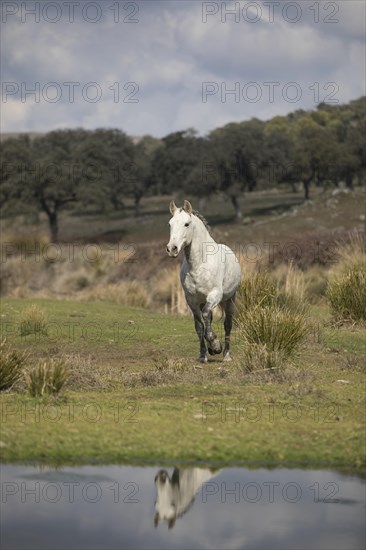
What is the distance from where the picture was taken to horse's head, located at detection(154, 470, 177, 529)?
961 cm

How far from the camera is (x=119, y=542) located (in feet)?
28.9

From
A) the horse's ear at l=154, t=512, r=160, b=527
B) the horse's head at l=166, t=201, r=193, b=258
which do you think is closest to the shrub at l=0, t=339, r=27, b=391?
the horse's head at l=166, t=201, r=193, b=258

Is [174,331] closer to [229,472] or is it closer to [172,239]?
[172,239]

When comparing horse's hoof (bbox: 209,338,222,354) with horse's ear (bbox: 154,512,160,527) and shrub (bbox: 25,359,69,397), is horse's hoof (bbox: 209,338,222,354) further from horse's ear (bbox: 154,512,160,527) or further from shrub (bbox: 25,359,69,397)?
horse's ear (bbox: 154,512,160,527)

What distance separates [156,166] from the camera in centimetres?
11919

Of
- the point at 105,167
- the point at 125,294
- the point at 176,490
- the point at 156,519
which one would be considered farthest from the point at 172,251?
the point at 105,167

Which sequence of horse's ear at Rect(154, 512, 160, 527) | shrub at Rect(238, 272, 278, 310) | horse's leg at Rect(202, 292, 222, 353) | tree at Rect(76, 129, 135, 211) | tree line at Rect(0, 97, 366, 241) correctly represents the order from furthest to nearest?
tree at Rect(76, 129, 135, 211)
tree line at Rect(0, 97, 366, 241)
shrub at Rect(238, 272, 278, 310)
horse's leg at Rect(202, 292, 222, 353)
horse's ear at Rect(154, 512, 160, 527)

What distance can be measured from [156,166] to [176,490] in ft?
361

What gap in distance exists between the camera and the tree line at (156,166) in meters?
92.4

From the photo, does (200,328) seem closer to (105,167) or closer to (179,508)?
(179,508)

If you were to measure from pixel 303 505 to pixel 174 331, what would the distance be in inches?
523

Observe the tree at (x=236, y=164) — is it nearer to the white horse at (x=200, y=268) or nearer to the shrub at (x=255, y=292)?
the shrub at (x=255, y=292)

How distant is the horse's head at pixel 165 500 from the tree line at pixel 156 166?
7485cm

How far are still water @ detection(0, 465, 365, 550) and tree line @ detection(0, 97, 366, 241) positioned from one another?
74.7m
